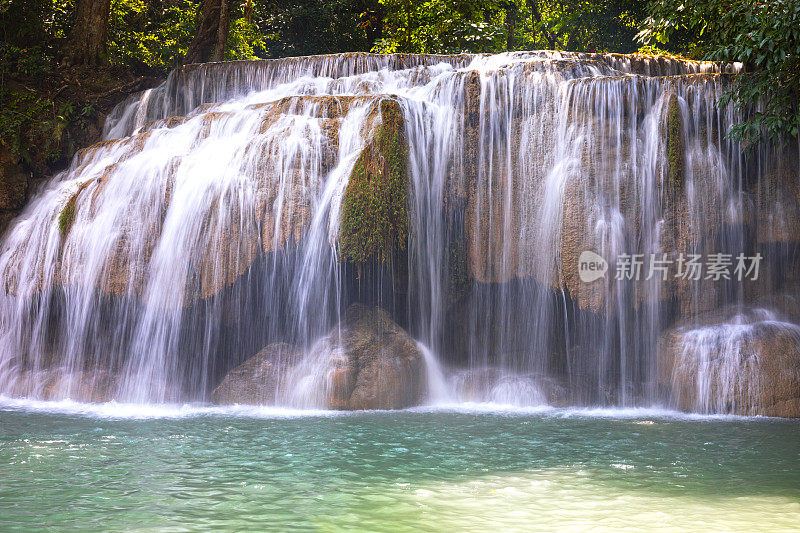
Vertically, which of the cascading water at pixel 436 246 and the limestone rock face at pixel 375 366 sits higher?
the cascading water at pixel 436 246

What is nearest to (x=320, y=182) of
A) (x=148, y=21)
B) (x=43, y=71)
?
(x=43, y=71)

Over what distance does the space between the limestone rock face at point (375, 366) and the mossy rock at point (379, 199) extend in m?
0.89

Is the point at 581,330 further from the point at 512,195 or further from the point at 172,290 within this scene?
the point at 172,290

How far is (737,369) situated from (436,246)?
4.40 m

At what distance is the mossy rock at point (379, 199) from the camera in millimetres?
10070

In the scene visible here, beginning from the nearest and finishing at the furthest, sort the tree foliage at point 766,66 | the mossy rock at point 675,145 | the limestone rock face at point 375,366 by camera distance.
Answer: the limestone rock face at point 375,366
the tree foliage at point 766,66
the mossy rock at point 675,145

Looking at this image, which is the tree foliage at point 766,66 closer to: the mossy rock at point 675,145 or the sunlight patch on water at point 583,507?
the mossy rock at point 675,145

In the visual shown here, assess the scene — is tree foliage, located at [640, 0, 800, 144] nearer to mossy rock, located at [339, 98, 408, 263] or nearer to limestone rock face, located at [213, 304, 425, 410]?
mossy rock, located at [339, 98, 408, 263]

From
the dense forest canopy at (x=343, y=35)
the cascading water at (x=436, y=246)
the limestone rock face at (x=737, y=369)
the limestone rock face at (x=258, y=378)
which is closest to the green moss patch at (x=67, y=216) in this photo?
the cascading water at (x=436, y=246)

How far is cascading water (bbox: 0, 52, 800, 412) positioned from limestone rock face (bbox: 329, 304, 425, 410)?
0.70 ft

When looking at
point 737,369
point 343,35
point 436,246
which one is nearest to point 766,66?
point 737,369

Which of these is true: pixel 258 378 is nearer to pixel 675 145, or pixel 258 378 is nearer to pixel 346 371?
pixel 346 371

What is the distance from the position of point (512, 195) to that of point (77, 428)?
6.68 m

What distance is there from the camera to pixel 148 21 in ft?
70.9
